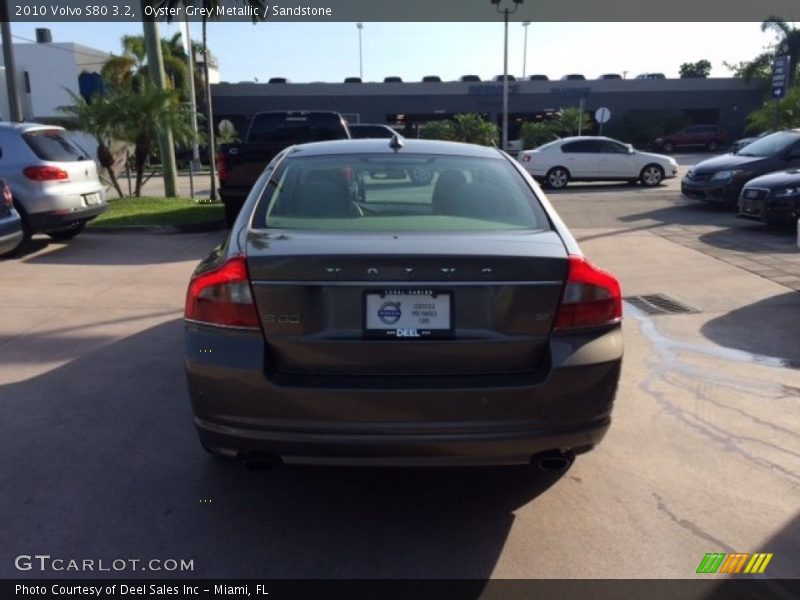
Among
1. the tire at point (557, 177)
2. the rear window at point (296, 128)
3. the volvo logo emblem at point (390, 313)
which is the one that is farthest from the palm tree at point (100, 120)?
the volvo logo emblem at point (390, 313)

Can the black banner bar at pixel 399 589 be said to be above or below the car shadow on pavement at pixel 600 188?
above

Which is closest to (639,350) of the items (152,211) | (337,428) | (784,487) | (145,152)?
(784,487)

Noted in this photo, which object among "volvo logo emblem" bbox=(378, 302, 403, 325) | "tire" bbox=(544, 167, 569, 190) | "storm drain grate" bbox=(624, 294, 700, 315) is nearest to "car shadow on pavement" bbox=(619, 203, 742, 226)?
"tire" bbox=(544, 167, 569, 190)

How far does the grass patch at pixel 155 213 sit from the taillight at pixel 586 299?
34.3 feet

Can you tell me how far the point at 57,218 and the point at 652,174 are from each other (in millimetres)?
17104

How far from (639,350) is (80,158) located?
842 centimetres

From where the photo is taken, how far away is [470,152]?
459cm

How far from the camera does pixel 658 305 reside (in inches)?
305

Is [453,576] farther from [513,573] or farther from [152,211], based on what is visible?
[152,211]

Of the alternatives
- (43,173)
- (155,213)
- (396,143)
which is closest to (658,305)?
(396,143)

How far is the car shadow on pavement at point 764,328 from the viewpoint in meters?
6.25

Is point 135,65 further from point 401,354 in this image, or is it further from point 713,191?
point 401,354

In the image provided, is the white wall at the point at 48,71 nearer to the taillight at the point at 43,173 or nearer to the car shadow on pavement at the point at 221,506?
the taillight at the point at 43,173

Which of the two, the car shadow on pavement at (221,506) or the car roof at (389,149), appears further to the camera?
the car roof at (389,149)
